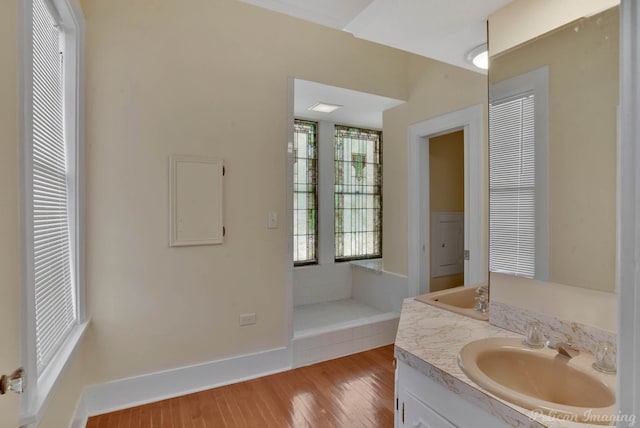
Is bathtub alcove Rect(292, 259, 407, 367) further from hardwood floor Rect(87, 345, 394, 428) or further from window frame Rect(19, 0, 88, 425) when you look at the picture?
window frame Rect(19, 0, 88, 425)

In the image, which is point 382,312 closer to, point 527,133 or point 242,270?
point 242,270

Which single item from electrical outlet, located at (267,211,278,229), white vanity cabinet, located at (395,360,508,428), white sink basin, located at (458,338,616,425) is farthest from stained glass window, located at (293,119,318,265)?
white sink basin, located at (458,338,616,425)

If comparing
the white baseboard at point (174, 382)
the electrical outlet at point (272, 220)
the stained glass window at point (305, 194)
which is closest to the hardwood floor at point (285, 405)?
the white baseboard at point (174, 382)

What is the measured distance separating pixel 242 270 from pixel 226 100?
131 cm

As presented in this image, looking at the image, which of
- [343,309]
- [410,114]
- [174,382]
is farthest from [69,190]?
[410,114]

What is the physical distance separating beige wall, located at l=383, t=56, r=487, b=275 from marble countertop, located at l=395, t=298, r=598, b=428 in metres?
1.28

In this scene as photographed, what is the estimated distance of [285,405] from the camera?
87.7 inches

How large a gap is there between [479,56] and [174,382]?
285cm

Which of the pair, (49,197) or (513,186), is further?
(49,197)

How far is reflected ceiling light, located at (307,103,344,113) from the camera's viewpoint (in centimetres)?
344

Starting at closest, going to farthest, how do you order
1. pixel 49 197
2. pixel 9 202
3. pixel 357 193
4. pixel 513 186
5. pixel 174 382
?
pixel 9 202
pixel 513 186
pixel 49 197
pixel 174 382
pixel 357 193

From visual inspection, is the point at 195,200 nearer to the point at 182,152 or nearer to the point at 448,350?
the point at 182,152

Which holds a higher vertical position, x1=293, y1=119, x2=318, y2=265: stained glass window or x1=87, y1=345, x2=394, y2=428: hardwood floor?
x1=293, y1=119, x2=318, y2=265: stained glass window

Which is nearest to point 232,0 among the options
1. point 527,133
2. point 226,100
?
point 226,100
